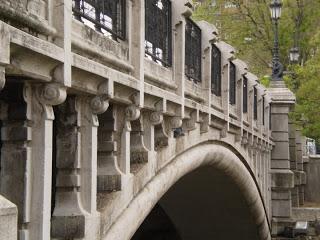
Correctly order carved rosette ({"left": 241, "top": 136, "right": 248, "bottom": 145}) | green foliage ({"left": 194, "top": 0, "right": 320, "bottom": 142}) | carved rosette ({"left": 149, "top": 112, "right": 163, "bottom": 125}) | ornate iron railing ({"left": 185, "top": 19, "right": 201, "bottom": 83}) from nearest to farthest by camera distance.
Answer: carved rosette ({"left": 149, "top": 112, "right": 163, "bottom": 125}) → ornate iron railing ({"left": 185, "top": 19, "right": 201, "bottom": 83}) → carved rosette ({"left": 241, "top": 136, "right": 248, "bottom": 145}) → green foliage ({"left": 194, "top": 0, "right": 320, "bottom": 142})

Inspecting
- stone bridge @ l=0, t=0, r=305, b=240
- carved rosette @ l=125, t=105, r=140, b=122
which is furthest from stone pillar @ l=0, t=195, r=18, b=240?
carved rosette @ l=125, t=105, r=140, b=122

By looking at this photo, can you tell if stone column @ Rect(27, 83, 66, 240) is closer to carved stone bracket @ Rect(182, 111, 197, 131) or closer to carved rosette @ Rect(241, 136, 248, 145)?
carved stone bracket @ Rect(182, 111, 197, 131)

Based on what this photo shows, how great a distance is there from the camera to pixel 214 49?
36.2ft

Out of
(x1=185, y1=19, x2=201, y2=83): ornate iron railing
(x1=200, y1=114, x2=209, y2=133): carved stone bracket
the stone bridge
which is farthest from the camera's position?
(x1=200, y1=114, x2=209, y2=133): carved stone bracket

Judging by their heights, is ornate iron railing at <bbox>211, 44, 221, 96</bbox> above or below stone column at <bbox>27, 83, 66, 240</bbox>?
above

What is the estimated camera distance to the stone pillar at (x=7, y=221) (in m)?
2.88

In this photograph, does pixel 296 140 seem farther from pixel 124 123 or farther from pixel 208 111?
pixel 124 123

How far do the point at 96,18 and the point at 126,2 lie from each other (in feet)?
2.17

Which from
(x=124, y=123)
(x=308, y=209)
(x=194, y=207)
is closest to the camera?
(x=124, y=123)

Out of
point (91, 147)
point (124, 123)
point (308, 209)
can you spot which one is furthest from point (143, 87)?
point (308, 209)

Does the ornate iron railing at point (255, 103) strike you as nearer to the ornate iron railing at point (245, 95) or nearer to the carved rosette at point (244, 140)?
the ornate iron railing at point (245, 95)

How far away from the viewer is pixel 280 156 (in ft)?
65.4

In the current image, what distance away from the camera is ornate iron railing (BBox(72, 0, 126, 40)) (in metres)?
5.23

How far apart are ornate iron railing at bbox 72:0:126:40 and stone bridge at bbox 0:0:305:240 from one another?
1 centimetres
